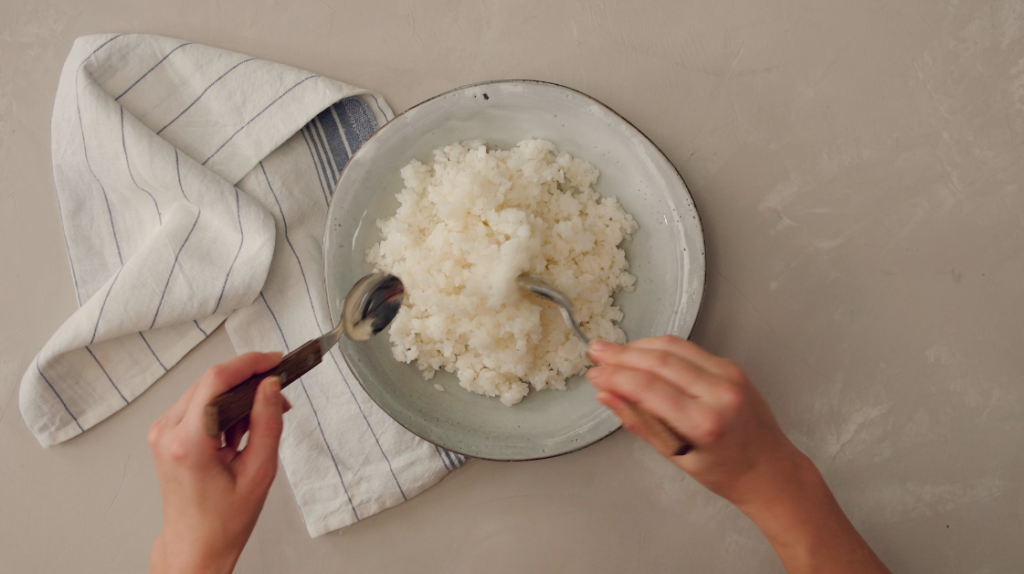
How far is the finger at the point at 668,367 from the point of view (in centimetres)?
92

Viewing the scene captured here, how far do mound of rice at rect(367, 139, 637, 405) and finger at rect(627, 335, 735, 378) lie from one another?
27cm

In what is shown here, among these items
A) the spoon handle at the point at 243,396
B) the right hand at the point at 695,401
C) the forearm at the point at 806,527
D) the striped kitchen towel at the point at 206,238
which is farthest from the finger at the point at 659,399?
the striped kitchen towel at the point at 206,238

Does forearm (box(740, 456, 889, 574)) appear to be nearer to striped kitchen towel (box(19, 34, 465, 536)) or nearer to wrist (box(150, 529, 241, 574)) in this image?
striped kitchen towel (box(19, 34, 465, 536))

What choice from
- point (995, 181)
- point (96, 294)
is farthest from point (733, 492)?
point (96, 294)

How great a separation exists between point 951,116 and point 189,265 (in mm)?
1859

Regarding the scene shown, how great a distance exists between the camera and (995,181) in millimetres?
1429

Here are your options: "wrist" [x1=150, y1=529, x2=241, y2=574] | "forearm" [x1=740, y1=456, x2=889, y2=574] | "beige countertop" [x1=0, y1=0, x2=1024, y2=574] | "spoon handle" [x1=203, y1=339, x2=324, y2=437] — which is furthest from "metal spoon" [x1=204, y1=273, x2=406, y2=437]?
"forearm" [x1=740, y1=456, x2=889, y2=574]

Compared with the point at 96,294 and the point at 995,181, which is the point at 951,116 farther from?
the point at 96,294

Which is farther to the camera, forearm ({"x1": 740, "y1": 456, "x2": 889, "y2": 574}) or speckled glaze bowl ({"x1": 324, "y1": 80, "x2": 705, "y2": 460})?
speckled glaze bowl ({"x1": 324, "y1": 80, "x2": 705, "y2": 460})

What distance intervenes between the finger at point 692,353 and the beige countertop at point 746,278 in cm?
45

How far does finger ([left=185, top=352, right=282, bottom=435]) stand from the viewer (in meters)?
0.90

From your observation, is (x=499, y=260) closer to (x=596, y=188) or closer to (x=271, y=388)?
(x=596, y=188)

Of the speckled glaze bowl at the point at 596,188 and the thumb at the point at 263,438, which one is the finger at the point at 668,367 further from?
the thumb at the point at 263,438

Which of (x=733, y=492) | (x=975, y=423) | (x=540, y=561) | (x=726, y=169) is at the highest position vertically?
(x=726, y=169)
